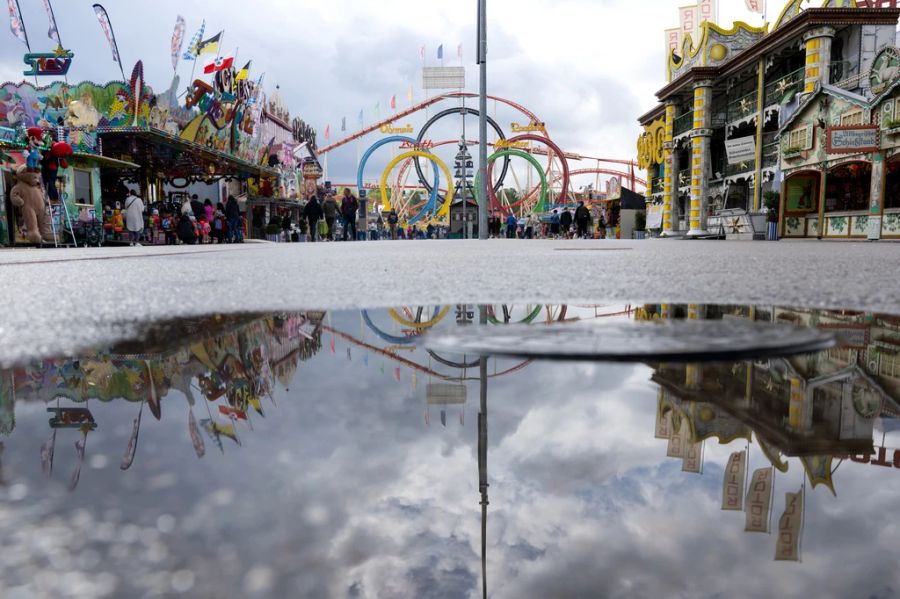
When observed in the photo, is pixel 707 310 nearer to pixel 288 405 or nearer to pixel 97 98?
pixel 288 405

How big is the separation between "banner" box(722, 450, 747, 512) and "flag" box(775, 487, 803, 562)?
3 cm

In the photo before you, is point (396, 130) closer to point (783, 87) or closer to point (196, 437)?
point (783, 87)

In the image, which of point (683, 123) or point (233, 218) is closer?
point (233, 218)

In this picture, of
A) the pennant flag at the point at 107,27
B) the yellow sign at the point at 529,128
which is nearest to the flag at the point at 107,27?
the pennant flag at the point at 107,27

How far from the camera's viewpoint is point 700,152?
79.1 ft

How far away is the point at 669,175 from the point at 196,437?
93.1 ft

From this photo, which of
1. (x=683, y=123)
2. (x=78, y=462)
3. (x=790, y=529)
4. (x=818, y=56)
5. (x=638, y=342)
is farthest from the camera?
(x=683, y=123)

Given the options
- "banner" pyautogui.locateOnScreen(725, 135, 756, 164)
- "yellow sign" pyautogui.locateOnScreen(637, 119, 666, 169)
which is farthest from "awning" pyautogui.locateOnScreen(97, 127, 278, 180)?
"yellow sign" pyautogui.locateOnScreen(637, 119, 666, 169)

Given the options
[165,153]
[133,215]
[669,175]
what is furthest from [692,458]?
[669,175]

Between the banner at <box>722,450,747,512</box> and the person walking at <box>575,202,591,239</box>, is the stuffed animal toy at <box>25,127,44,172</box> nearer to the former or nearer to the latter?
the banner at <box>722,450,747,512</box>

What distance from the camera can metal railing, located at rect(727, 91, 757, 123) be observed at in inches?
852

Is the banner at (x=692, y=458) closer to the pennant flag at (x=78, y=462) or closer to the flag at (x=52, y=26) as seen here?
the pennant flag at (x=78, y=462)

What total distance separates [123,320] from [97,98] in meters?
18.5

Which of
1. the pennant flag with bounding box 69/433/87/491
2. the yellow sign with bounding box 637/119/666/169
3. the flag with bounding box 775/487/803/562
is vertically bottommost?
the flag with bounding box 775/487/803/562
